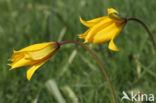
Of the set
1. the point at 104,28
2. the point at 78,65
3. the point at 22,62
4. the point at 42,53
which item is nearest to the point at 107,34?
the point at 104,28

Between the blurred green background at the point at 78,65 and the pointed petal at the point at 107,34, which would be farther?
the blurred green background at the point at 78,65

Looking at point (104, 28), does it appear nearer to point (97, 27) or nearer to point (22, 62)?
point (97, 27)

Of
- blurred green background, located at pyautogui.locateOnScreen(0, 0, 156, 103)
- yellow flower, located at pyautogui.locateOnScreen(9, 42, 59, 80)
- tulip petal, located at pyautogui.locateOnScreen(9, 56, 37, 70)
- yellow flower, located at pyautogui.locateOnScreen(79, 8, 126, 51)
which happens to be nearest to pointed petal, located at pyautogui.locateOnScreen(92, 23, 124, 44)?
yellow flower, located at pyautogui.locateOnScreen(79, 8, 126, 51)

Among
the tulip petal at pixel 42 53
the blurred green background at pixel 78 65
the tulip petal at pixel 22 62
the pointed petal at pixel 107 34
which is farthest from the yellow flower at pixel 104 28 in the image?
the blurred green background at pixel 78 65

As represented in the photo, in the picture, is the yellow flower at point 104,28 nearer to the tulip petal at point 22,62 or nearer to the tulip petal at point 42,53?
the tulip petal at point 42,53

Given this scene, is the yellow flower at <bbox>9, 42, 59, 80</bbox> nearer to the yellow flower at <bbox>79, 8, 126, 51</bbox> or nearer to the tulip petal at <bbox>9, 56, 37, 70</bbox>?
the tulip petal at <bbox>9, 56, 37, 70</bbox>
